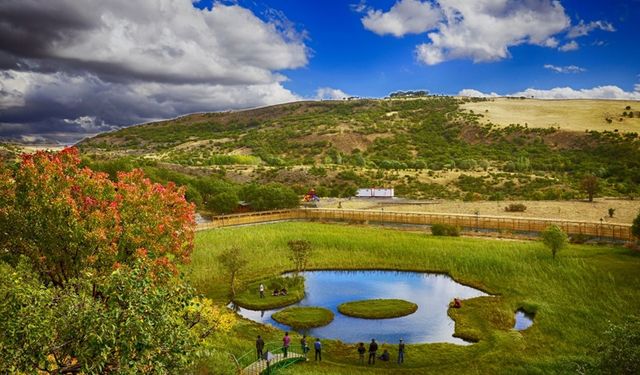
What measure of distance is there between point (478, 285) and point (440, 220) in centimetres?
2200

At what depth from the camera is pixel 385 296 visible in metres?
43.5

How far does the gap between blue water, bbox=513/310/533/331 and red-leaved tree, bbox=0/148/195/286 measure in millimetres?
26575

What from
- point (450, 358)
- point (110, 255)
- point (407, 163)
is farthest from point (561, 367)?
point (407, 163)

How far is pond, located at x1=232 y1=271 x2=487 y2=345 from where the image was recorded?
1399 inches

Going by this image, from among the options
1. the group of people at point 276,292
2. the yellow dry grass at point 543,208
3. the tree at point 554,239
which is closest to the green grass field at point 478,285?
the tree at point 554,239

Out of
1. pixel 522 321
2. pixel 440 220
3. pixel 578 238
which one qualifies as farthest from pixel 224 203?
pixel 522 321

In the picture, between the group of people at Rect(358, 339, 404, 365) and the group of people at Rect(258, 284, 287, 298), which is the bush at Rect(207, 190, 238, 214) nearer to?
the group of people at Rect(258, 284, 287, 298)

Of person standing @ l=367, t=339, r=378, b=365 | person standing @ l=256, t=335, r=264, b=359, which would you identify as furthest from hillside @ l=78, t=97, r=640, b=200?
person standing @ l=256, t=335, r=264, b=359

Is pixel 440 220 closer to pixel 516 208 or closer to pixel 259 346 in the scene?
pixel 516 208

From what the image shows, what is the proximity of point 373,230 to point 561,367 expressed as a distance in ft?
122

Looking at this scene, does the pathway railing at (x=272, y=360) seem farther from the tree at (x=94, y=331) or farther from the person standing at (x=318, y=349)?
the tree at (x=94, y=331)

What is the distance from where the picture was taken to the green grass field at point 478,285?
30047 millimetres

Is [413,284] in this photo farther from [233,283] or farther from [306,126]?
[306,126]

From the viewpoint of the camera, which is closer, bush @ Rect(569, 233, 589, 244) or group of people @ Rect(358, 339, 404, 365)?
group of people @ Rect(358, 339, 404, 365)
